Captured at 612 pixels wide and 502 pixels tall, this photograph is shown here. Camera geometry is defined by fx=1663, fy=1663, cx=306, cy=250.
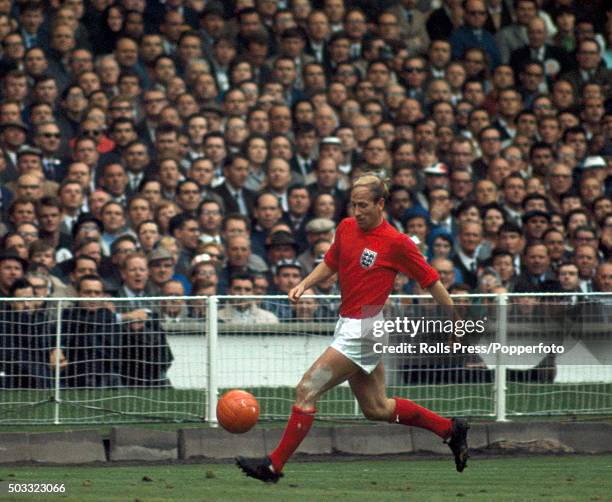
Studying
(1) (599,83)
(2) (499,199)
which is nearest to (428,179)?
(2) (499,199)

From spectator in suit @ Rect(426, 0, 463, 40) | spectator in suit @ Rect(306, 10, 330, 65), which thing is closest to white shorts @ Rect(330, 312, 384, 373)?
spectator in suit @ Rect(306, 10, 330, 65)

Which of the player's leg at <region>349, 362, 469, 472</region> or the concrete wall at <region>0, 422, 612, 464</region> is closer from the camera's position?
the player's leg at <region>349, 362, 469, 472</region>

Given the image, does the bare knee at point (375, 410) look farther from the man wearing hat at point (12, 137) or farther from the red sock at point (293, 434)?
the man wearing hat at point (12, 137)

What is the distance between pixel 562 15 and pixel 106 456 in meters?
11.2

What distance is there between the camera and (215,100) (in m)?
18.8

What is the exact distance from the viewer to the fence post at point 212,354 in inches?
556

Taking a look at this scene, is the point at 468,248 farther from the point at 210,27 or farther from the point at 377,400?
the point at 377,400

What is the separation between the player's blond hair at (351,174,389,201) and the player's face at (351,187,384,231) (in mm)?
26

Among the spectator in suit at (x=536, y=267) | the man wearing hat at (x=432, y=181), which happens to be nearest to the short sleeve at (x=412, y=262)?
the spectator in suit at (x=536, y=267)

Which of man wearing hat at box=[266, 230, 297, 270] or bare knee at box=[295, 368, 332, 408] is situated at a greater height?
man wearing hat at box=[266, 230, 297, 270]

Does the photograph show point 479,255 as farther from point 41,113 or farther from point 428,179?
point 41,113

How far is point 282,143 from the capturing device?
18141mm

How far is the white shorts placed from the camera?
11.0 metres

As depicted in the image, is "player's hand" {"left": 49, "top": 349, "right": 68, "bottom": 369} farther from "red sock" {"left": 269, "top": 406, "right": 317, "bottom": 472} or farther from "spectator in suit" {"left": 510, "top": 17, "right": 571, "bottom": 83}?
"spectator in suit" {"left": 510, "top": 17, "right": 571, "bottom": 83}
